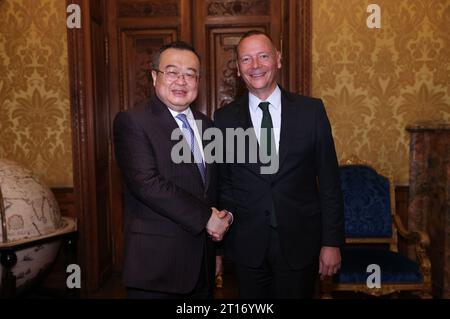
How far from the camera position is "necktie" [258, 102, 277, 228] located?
189 centimetres

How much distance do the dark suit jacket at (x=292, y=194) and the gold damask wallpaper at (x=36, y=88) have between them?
2.10 metres

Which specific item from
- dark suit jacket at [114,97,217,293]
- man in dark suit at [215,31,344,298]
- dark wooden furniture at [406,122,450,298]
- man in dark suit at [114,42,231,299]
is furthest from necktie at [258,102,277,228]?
dark wooden furniture at [406,122,450,298]

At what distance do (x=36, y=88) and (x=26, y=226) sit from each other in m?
1.51

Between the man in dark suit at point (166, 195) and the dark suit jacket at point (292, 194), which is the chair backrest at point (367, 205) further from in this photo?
the man in dark suit at point (166, 195)

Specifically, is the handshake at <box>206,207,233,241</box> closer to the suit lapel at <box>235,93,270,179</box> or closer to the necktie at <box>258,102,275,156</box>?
the suit lapel at <box>235,93,270,179</box>

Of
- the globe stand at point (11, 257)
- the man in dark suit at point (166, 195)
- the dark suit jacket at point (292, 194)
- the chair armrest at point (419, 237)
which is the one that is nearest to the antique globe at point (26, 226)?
the globe stand at point (11, 257)

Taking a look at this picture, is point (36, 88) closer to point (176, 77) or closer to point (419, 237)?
point (176, 77)

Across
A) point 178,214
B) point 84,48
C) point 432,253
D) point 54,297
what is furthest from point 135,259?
point 432,253

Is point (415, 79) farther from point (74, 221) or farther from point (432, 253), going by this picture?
point (74, 221)

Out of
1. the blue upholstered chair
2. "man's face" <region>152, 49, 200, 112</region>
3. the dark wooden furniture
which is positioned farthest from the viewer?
the dark wooden furniture

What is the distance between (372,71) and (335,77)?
0.31m

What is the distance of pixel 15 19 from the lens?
11.4 feet

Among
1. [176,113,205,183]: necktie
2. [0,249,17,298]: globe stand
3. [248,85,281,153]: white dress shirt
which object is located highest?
[248,85,281,153]: white dress shirt

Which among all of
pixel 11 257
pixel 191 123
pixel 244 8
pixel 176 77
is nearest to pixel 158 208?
pixel 191 123
